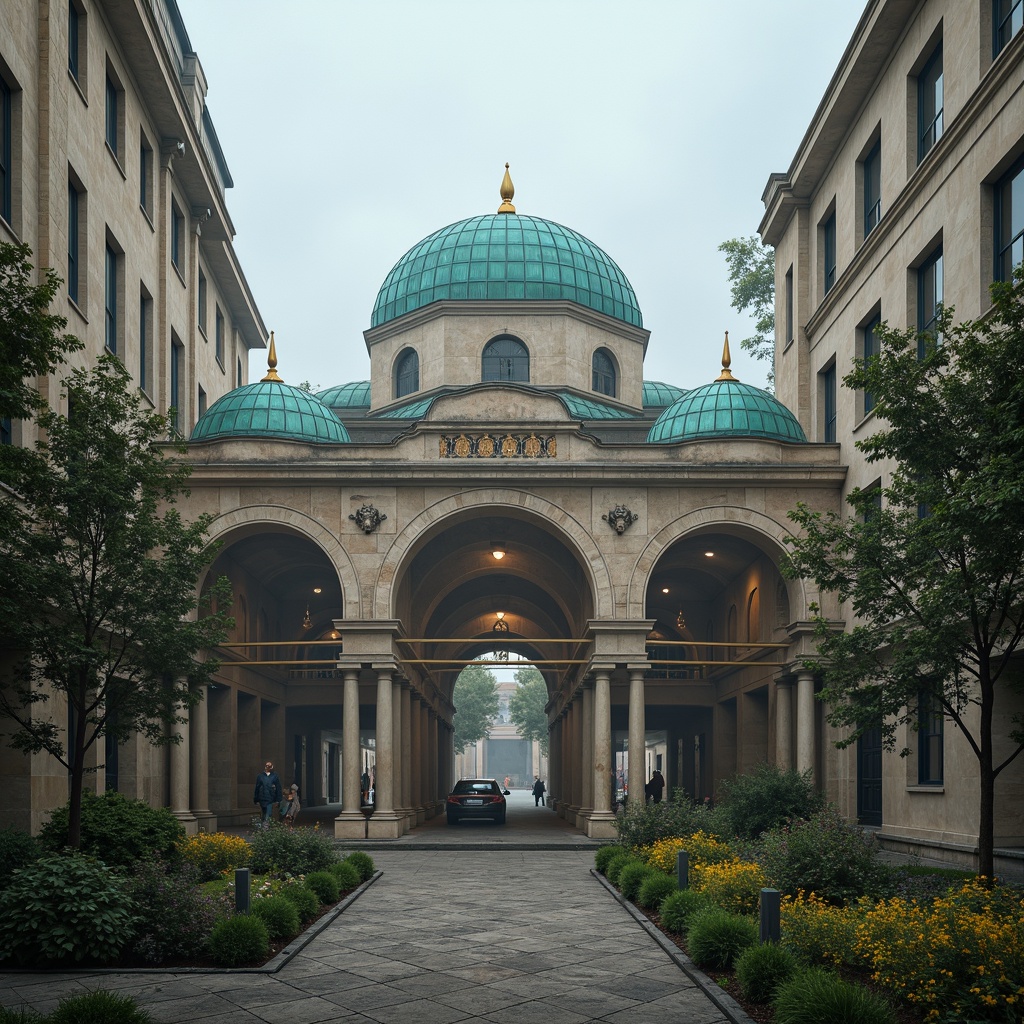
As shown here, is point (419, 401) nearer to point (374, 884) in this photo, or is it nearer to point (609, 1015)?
point (374, 884)

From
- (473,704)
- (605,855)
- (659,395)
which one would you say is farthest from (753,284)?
(473,704)

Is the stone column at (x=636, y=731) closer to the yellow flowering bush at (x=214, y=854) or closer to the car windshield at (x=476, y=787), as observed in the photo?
the car windshield at (x=476, y=787)

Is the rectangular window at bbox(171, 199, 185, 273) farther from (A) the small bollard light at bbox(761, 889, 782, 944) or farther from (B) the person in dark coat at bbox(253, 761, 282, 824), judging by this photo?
(A) the small bollard light at bbox(761, 889, 782, 944)

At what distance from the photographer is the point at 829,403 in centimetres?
3456

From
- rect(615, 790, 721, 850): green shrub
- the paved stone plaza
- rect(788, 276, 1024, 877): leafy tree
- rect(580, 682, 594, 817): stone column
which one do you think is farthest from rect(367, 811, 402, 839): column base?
rect(788, 276, 1024, 877): leafy tree

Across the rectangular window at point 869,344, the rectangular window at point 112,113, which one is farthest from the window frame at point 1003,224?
the rectangular window at point 112,113

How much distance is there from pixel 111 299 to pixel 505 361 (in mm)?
17457

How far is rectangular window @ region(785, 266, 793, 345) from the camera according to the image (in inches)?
1489

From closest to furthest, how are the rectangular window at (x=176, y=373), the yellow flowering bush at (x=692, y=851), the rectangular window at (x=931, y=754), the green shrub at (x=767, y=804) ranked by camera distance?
the yellow flowering bush at (x=692, y=851) < the green shrub at (x=767, y=804) < the rectangular window at (x=931, y=754) < the rectangular window at (x=176, y=373)

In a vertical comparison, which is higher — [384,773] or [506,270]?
[506,270]

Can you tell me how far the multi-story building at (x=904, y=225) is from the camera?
22.5 m

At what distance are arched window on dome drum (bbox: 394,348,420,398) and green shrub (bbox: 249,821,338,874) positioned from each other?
26.9 meters

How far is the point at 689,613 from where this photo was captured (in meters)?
46.0

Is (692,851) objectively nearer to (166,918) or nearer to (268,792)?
(166,918)
